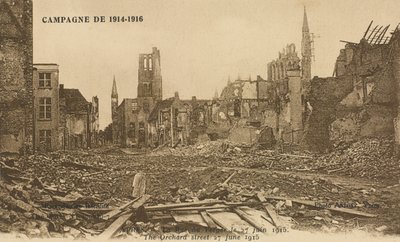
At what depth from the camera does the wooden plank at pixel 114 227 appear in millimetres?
5648

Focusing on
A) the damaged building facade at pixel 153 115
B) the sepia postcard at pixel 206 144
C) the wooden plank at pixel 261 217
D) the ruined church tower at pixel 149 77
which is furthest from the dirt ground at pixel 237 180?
the ruined church tower at pixel 149 77

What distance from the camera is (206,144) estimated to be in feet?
21.9

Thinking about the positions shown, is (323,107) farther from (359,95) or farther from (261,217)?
(261,217)

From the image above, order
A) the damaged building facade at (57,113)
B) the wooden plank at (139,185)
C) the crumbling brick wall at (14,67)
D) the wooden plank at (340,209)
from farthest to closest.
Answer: the damaged building facade at (57,113) < the crumbling brick wall at (14,67) < the wooden plank at (139,185) < the wooden plank at (340,209)

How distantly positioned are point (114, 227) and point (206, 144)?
181 cm

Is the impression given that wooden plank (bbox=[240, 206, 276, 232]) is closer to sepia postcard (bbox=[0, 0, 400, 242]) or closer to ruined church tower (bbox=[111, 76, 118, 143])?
sepia postcard (bbox=[0, 0, 400, 242])

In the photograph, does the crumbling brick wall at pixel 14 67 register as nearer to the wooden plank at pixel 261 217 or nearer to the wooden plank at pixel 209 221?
the wooden plank at pixel 209 221

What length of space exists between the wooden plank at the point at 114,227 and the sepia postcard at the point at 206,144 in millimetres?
14

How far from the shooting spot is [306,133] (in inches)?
259

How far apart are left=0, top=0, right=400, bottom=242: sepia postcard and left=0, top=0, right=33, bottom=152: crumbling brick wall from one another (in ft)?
0.04

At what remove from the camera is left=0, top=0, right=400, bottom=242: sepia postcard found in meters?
5.71

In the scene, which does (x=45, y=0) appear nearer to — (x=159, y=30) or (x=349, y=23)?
(x=159, y=30)

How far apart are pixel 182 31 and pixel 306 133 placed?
227 centimetres

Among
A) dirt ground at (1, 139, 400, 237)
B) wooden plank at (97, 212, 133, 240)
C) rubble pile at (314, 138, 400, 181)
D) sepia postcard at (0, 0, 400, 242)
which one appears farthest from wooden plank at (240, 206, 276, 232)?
wooden plank at (97, 212, 133, 240)
